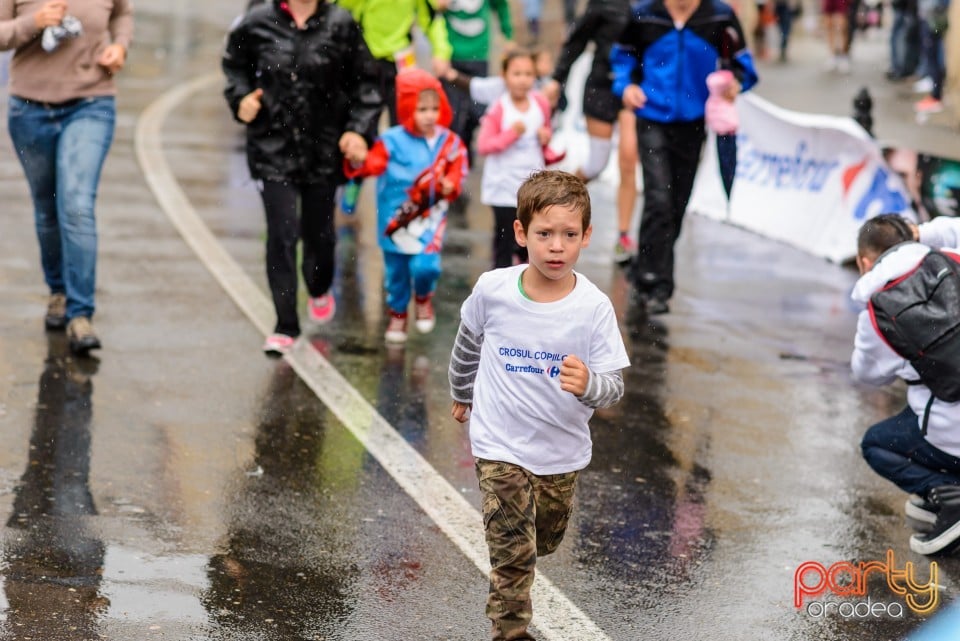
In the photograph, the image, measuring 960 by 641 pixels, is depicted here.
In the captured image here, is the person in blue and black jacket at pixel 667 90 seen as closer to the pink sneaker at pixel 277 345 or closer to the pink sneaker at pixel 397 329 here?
the pink sneaker at pixel 397 329

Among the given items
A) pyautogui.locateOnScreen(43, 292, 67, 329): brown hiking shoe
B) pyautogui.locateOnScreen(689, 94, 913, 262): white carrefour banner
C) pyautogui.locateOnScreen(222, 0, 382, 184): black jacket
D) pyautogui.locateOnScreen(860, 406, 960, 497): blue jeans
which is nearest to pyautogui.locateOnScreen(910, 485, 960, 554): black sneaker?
pyautogui.locateOnScreen(860, 406, 960, 497): blue jeans

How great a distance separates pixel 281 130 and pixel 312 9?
0.66m

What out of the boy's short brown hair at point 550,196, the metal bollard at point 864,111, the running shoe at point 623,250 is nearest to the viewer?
the boy's short brown hair at point 550,196

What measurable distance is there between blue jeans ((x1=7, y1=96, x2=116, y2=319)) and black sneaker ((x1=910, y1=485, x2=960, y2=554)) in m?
4.48

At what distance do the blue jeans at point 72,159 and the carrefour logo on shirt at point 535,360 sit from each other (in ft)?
13.5

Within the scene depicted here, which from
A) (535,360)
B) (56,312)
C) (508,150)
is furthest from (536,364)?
(508,150)

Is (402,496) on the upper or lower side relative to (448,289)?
upper

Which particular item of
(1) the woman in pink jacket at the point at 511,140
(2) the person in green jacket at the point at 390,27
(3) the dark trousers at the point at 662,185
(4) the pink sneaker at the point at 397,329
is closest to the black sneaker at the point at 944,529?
(4) the pink sneaker at the point at 397,329

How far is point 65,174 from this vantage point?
27.5ft

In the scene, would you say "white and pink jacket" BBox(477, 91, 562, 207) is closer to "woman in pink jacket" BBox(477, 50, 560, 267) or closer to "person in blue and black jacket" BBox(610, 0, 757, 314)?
"woman in pink jacket" BBox(477, 50, 560, 267)

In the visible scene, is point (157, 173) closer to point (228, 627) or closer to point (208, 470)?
point (208, 470)

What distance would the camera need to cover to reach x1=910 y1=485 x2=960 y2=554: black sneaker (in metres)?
6.06

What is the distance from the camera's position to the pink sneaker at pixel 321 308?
926 cm

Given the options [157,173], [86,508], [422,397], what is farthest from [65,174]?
[157,173]
